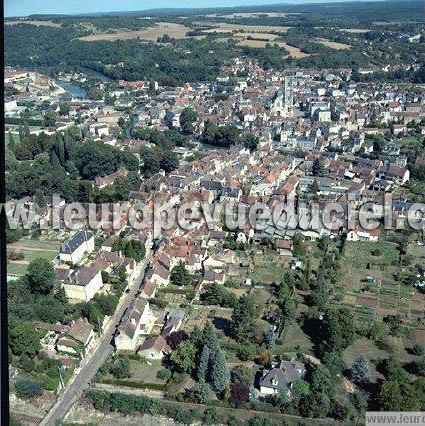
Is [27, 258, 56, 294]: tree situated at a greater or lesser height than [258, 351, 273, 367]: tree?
greater

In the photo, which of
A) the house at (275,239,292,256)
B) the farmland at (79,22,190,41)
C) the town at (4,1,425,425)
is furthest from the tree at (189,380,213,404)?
the farmland at (79,22,190,41)

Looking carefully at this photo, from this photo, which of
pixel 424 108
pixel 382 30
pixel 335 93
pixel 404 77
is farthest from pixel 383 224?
pixel 382 30

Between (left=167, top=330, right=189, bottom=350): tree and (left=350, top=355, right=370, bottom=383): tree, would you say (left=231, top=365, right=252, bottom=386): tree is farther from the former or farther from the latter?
(left=350, top=355, right=370, bottom=383): tree

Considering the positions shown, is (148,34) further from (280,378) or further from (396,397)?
(396,397)

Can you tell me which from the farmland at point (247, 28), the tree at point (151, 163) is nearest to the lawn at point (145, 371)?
the tree at point (151, 163)

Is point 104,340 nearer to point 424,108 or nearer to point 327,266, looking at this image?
point 327,266
